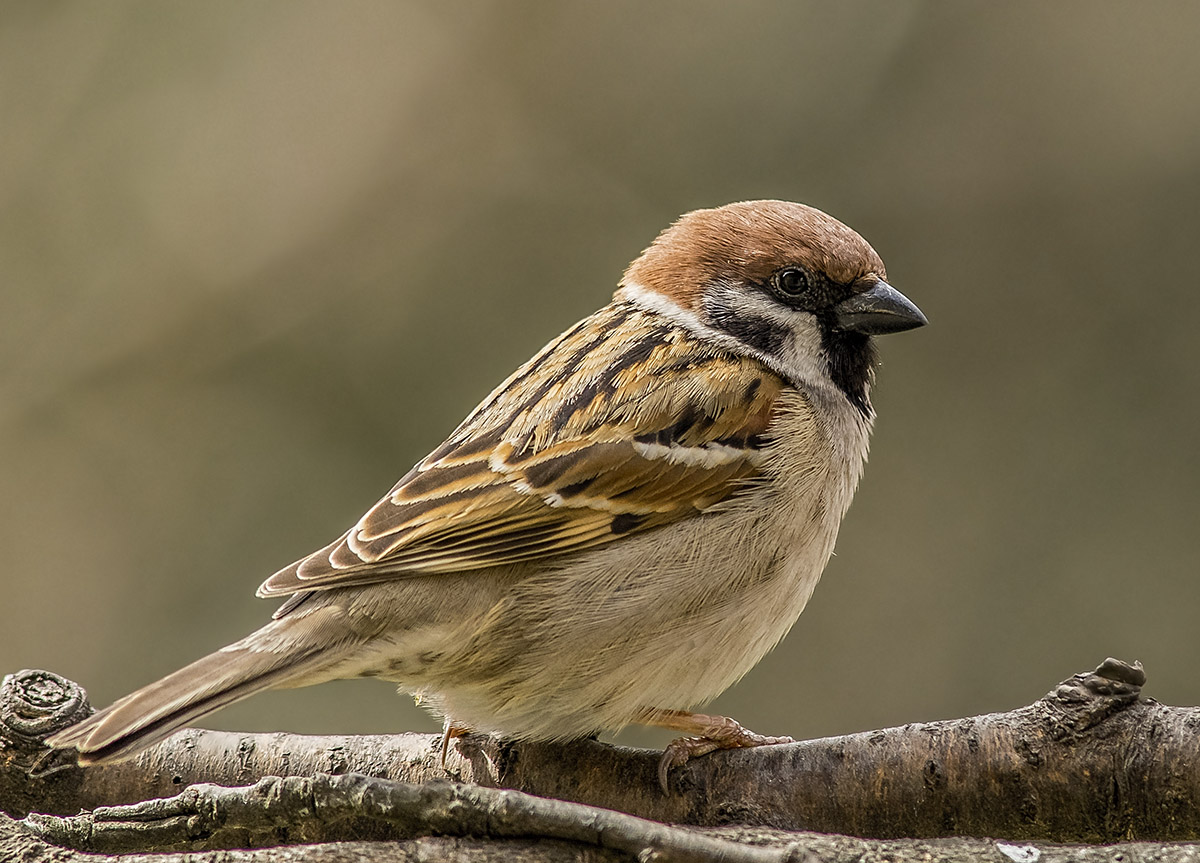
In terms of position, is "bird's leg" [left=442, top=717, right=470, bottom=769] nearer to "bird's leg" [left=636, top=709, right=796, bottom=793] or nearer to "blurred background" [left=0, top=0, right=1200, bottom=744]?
"bird's leg" [left=636, top=709, right=796, bottom=793]

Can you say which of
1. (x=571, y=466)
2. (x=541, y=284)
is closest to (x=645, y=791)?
(x=571, y=466)

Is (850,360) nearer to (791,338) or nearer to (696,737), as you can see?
(791,338)

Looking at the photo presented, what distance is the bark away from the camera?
227cm

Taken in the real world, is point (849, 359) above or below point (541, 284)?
below

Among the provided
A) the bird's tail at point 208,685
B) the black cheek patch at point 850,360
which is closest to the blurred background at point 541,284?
the black cheek patch at point 850,360

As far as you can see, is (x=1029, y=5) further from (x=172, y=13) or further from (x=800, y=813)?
(x=800, y=813)

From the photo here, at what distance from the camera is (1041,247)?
6543 millimetres

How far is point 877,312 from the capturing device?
3.94 m

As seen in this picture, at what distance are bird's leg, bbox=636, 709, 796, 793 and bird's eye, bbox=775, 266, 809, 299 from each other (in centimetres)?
135

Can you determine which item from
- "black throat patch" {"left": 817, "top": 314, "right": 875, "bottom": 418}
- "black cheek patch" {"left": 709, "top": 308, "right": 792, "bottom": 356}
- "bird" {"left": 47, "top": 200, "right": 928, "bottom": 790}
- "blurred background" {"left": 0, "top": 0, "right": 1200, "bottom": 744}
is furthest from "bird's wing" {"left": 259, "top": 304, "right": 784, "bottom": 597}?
"blurred background" {"left": 0, "top": 0, "right": 1200, "bottom": 744}

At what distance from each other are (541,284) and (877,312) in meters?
3.13

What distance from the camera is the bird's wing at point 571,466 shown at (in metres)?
3.37

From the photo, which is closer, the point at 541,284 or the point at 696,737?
the point at 696,737

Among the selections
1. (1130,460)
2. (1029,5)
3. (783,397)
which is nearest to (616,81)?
(1029,5)
